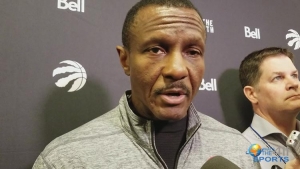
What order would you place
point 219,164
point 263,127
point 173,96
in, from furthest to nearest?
point 263,127
point 173,96
point 219,164

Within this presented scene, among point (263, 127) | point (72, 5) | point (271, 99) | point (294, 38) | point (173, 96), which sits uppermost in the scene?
point (72, 5)

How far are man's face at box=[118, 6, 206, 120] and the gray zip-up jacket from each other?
0.22 feet

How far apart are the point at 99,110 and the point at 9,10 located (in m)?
0.43

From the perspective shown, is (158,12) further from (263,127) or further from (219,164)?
(263,127)

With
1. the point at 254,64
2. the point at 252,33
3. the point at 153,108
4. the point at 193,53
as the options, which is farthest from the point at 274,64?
the point at 153,108

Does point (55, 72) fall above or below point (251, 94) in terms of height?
above

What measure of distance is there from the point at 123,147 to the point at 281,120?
2.68 ft

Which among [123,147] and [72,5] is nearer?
[123,147]

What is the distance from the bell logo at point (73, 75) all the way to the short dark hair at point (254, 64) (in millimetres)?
705

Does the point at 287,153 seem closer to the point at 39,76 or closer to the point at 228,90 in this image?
the point at 228,90

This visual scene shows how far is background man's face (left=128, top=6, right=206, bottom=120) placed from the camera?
68cm

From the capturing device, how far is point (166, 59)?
688 millimetres

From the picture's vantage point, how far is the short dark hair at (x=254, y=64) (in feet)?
4.26

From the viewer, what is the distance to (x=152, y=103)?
0.69 m
